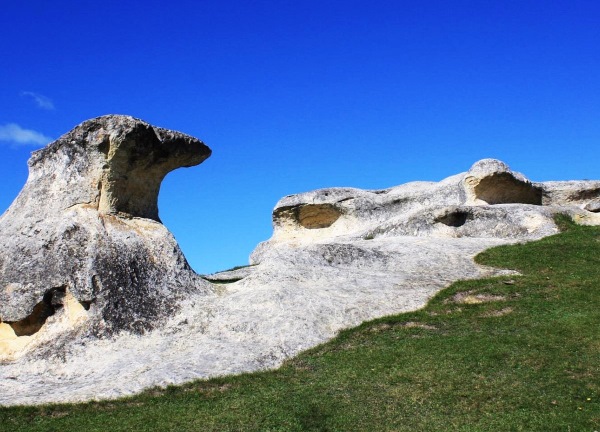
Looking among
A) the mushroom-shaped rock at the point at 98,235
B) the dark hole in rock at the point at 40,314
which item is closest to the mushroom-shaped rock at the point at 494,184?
the mushroom-shaped rock at the point at 98,235

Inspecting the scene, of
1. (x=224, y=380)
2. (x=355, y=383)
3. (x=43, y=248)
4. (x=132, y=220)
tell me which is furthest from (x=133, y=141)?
(x=355, y=383)

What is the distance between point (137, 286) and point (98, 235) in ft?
7.09

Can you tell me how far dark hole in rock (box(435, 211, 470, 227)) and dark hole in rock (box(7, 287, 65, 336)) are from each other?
19748 millimetres

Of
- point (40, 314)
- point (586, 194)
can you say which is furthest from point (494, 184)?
point (40, 314)

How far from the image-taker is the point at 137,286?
21516mm

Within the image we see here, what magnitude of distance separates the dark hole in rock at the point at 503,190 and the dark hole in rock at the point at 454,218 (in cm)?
385

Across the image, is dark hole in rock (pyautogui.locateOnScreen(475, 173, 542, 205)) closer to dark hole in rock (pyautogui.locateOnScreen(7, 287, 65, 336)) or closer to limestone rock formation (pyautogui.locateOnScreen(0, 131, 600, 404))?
limestone rock formation (pyautogui.locateOnScreen(0, 131, 600, 404))

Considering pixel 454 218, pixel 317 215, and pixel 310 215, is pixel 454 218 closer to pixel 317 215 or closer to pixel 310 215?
pixel 317 215

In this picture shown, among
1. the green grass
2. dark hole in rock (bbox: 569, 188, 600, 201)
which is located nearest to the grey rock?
dark hole in rock (bbox: 569, 188, 600, 201)

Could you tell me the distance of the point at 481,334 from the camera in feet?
64.4

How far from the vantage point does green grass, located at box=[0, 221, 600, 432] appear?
14.8 meters

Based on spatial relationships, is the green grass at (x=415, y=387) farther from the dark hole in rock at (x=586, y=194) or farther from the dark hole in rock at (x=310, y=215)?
the dark hole in rock at (x=310, y=215)

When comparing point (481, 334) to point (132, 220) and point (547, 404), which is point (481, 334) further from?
point (132, 220)

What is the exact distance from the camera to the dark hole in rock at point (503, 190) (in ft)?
123
